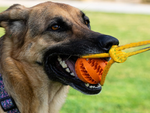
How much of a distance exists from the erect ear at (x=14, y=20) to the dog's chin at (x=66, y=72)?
0.63 meters

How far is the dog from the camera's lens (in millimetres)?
2910

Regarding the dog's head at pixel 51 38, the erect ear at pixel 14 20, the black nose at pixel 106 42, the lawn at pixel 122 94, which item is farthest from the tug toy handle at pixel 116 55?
the lawn at pixel 122 94

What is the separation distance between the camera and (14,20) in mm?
3234

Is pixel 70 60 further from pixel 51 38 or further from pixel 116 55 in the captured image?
pixel 116 55

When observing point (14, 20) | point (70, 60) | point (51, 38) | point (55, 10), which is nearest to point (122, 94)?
point (70, 60)

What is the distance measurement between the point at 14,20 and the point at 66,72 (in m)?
1.12

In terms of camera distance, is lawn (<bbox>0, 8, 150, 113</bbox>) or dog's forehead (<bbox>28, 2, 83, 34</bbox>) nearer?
dog's forehead (<bbox>28, 2, 83, 34</bbox>)

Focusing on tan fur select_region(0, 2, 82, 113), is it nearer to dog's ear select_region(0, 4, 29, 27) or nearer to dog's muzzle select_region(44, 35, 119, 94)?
dog's ear select_region(0, 4, 29, 27)

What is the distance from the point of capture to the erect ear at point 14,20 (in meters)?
3.17

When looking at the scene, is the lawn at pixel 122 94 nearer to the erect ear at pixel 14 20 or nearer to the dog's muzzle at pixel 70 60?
the erect ear at pixel 14 20

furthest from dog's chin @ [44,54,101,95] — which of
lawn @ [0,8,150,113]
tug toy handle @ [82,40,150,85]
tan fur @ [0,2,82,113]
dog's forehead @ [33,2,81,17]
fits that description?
lawn @ [0,8,150,113]

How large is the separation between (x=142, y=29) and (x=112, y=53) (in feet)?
40.7

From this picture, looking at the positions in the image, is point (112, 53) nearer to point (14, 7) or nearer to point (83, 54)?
point (83, 54)

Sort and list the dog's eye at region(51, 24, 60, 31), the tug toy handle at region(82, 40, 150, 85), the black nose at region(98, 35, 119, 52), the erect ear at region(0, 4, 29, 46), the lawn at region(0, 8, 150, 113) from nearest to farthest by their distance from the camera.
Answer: the tug toy handle at region(82, 40, 150, 85), the black nose at region(98, 35, 119, 52), the dog's eye at region(51, 24, 60, 31), the erect ear at region(0, 4, 29, 46), the lawn at region(0, 8, 150, 113)
